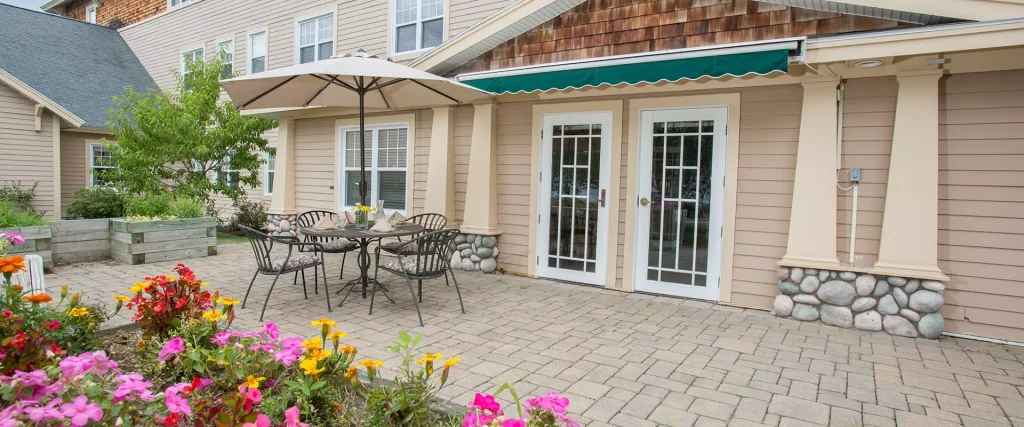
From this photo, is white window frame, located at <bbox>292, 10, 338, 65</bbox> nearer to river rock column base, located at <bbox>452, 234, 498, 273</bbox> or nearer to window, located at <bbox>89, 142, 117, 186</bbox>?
river rock column base, located at <bbox>452, 234, 498, 273</bbox>

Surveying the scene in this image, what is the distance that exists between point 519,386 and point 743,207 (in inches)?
130

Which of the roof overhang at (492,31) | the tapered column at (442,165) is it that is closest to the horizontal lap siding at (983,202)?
the roof overhang at (492,31)

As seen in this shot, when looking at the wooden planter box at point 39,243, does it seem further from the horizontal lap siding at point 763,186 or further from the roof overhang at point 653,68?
the horizontal lap siding at point 763,186

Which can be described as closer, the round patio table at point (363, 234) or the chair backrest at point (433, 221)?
the round patio table at point (363, 234)

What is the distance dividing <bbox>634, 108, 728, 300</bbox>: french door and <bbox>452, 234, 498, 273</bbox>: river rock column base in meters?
1.94

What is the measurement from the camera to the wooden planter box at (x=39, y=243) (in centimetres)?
632

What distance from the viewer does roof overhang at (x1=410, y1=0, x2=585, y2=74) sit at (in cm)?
604

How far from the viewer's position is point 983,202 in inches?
176

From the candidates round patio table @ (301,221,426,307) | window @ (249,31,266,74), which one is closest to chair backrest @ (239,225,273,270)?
round patio table @ (301,221,426,307)

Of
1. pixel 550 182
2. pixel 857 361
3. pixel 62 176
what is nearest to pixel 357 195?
pixel 550 182

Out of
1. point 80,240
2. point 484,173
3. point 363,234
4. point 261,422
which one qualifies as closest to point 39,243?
point 80,240

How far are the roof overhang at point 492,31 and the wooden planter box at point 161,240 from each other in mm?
4032

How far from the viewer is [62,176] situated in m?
12.6

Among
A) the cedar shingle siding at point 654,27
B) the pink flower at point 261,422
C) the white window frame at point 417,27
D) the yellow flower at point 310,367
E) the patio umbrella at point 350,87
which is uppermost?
the white window frame at point 417,27
